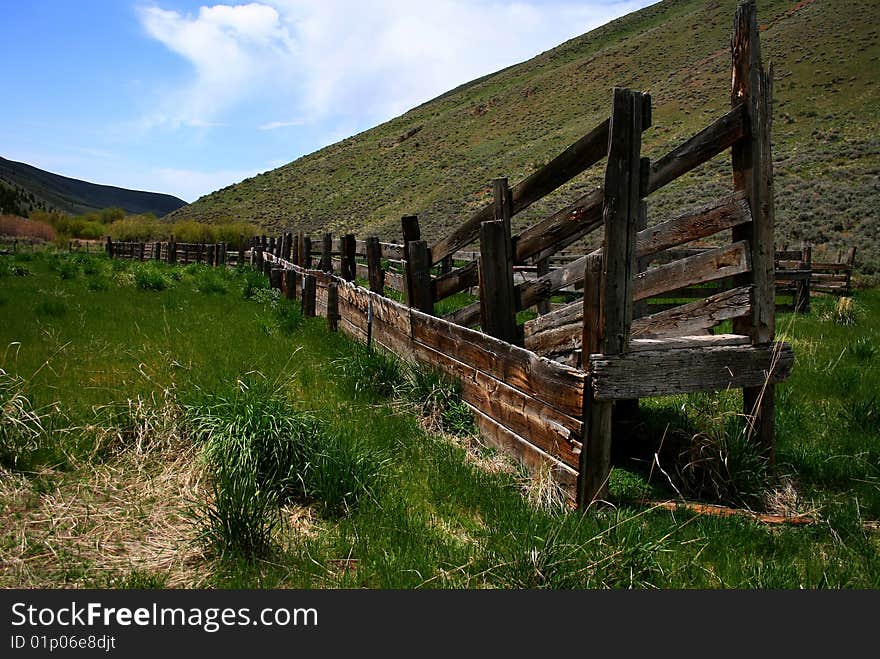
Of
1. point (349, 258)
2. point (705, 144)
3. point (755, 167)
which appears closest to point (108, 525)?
point (705, 144)

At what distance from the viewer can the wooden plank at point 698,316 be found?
4172 mm

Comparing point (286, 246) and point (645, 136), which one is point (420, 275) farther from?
point (645, 136)

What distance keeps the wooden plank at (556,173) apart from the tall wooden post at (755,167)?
1032 mm

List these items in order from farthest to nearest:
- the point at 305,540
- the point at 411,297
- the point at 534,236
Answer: the point at 411,297
the point at 534,236
the point at 305,540

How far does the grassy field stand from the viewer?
2.78 m

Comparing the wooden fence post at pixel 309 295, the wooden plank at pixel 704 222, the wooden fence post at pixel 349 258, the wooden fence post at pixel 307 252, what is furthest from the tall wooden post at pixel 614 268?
the wooden fence post at pixel 307 252

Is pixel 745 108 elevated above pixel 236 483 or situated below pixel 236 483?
above

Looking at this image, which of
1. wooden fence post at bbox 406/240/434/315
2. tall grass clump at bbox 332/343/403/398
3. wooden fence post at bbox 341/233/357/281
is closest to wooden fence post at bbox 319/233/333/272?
wooden fence post at bbox 341/233/357/281

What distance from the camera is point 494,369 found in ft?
14.3

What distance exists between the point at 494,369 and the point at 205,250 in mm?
30700

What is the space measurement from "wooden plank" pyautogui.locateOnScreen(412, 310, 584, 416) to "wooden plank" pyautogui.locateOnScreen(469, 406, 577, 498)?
0.35 meters

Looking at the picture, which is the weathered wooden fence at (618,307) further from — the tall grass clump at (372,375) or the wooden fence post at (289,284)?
the wooden fence post at (289,284)

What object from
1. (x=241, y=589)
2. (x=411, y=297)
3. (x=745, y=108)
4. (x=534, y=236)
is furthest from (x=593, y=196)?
(x=241, y=589)

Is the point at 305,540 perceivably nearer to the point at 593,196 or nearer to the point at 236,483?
the point at 236,483
